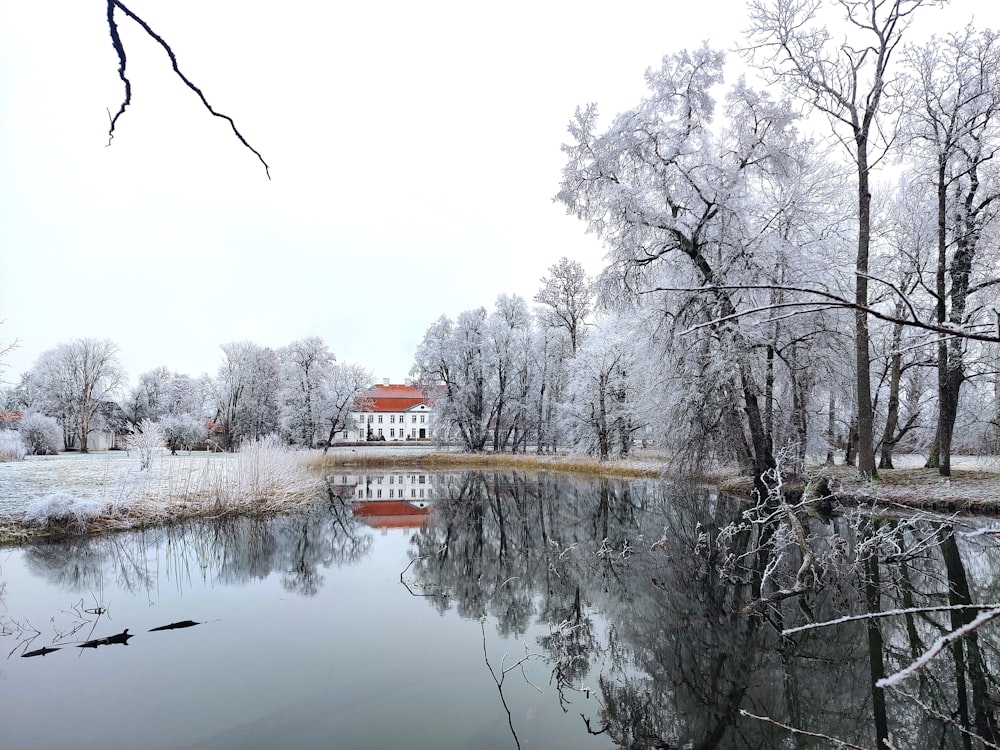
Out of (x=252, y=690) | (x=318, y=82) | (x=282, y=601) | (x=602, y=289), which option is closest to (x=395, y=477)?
(x=602, y=289)

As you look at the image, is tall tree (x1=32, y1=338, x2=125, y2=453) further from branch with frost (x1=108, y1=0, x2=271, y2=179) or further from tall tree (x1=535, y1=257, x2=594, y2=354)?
branch with frost (x1=108, y1=0, x2=271, y2=179)

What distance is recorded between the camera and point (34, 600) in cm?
607

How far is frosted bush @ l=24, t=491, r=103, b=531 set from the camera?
29.7ft

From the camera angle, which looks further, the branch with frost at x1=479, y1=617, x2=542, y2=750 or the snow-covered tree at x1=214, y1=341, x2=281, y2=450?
the snow-covered tree at x1=214, y1=341, x2=281, y2=450

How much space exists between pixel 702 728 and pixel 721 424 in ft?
32.6

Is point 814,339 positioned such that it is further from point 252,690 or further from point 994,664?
point 252,690

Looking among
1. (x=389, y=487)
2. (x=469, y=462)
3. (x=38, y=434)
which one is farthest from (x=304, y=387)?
(x=389, y=487)

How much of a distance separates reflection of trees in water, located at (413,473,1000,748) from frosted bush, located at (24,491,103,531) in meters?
5.40

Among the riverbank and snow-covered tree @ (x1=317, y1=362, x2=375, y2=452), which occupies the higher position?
snow-covered tree @ (x1=317, y1=362, x2=375, y2=452)

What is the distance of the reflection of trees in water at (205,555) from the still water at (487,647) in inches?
2.5

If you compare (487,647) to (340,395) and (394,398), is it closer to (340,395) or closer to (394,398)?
(340,395)

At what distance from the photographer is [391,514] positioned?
45.3 ft

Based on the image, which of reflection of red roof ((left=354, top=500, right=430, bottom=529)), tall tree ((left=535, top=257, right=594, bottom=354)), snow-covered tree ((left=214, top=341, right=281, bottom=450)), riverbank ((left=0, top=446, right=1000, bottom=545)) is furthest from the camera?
snow-covered tree ((left=214, top=341, right=281, bottom=450))

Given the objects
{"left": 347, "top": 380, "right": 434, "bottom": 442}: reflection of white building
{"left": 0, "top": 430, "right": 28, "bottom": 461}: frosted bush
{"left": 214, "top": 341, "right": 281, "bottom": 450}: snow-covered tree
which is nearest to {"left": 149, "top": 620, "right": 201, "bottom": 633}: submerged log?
{"left": 0, "top": 430, "right": 28, "bottom": 461}: frosted bush
